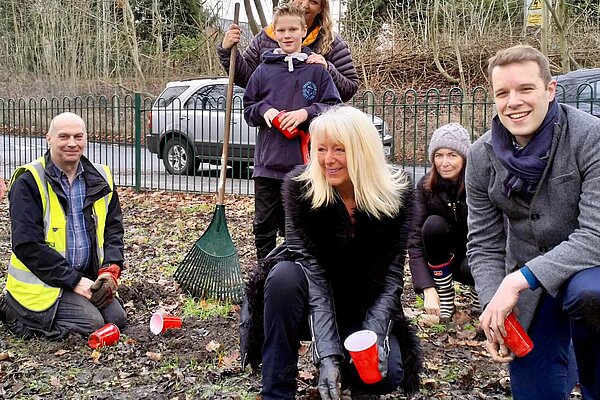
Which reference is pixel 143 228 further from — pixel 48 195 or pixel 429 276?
pixel 429 276

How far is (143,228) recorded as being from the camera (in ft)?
24.5

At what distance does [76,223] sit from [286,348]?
1863 mm

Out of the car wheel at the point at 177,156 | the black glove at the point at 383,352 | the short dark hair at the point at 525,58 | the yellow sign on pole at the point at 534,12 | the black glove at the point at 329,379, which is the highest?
the yellow sign on pole at the point at 534,12

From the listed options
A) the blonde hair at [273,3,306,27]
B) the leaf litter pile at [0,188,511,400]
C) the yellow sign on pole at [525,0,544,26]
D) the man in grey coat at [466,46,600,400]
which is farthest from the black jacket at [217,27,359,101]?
the yellow sign on pole at [525,0,544,26]

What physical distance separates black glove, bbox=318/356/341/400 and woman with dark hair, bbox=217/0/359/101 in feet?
6.74

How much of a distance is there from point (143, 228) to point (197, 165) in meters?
3.58

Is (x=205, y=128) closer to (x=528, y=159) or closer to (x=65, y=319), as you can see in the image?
(x=65, y=319)

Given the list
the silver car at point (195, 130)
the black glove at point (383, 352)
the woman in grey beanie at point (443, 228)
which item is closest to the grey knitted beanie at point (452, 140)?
the woman in grey beanie at point (443, 228)

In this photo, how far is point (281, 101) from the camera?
406cm

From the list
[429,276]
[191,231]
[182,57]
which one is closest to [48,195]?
[429,276]

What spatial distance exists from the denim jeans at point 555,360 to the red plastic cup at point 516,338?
0.13 meters

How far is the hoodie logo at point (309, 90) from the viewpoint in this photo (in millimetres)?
4020

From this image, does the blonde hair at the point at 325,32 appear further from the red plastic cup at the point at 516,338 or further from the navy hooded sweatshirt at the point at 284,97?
the red plastic cup at the point at 516,338

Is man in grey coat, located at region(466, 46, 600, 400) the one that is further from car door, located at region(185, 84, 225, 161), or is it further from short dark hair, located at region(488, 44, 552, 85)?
car door, located at region(185, 84, 225, 161)
